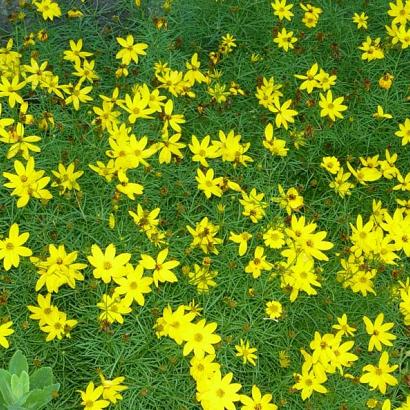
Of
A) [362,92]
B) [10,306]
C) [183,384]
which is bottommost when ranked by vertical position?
[183,384]

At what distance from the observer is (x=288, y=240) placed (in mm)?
2244

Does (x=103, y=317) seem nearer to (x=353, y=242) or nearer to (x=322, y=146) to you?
(x=353, y=242)

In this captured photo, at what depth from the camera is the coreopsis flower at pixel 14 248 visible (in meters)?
2.04

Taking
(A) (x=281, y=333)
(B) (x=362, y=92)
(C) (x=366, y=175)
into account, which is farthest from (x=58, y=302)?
(B) (x=362, y=92)

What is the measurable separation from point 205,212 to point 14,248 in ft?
2.22

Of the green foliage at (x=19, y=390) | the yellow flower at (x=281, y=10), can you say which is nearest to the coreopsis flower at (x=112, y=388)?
the green foliage at (x=19, y=390)

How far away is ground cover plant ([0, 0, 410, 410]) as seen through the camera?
2051mm

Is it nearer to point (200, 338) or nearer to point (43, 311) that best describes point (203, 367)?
point (200, 338)

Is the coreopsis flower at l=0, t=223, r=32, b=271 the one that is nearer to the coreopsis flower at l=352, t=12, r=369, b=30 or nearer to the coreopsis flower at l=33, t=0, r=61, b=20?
the coreopsis flower at l=33, t=0, r=61, b=20

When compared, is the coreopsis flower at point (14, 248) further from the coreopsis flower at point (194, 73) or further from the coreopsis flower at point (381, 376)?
the coreopsis flower at point (381, 376)

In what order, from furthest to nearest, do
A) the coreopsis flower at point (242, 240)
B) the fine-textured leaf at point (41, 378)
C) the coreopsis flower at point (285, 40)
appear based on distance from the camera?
1. the coreopsis flower at point (285, 40)
2. the coreopsis flower at point (242, 240)
3. the fine-textured leaf at point (41, 378)

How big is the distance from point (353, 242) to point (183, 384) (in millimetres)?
726

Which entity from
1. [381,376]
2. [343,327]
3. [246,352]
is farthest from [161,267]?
[381,376]

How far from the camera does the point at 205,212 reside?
243cm
